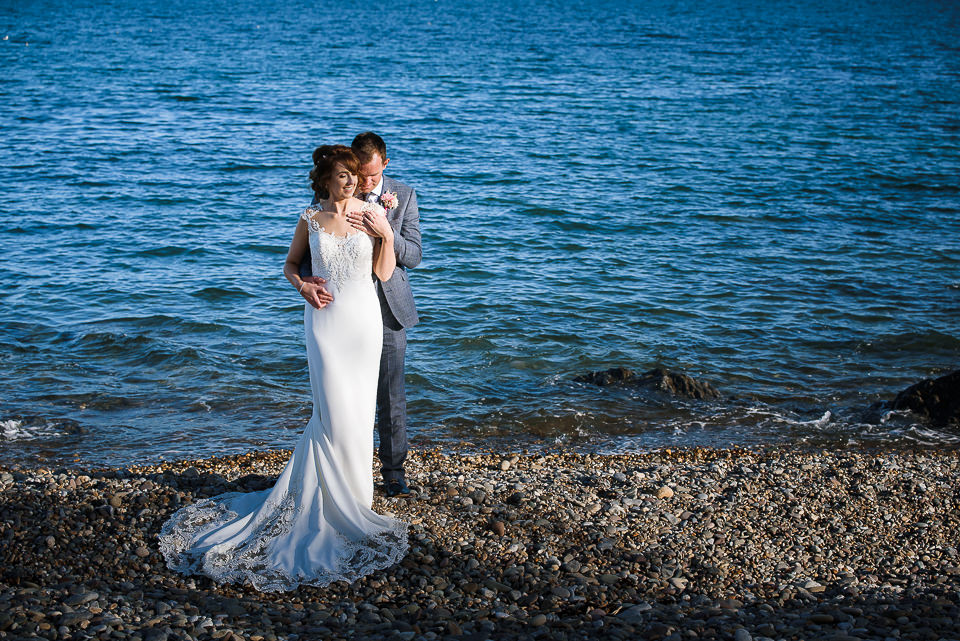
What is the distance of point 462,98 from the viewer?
35.1 meters

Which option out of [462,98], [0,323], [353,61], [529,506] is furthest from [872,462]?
[353,61]

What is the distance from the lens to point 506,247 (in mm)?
18359

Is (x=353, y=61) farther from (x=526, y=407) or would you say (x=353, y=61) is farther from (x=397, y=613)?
(x=397, y=613)

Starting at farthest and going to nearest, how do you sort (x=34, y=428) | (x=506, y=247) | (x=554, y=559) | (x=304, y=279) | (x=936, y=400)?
1. (x=506, y=247)
2. (x=936, y=400)
3. (x=34, y=428)
4. (x=304, y=279)
5. (x=554, y=559)

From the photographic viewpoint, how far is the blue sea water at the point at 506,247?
11.2 metres

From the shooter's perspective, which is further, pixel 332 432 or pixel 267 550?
pixel 332 432

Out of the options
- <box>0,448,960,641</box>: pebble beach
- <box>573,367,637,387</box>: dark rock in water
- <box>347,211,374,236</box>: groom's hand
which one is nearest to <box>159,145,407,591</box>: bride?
<box>347,211,374,236</box>: groom's hand

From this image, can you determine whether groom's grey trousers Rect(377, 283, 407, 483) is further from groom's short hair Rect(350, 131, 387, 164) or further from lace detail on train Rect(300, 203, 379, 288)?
groom's short hair Rect(350, 131, 387, 164)

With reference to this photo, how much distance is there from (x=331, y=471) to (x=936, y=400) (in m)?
7.86

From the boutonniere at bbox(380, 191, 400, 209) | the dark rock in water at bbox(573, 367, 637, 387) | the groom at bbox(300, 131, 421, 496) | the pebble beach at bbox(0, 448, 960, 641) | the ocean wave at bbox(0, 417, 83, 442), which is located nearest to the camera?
the pebble beach at bbox(0, 448, 960, 641)

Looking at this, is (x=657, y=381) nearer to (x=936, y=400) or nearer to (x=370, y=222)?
(x=936, y=400)

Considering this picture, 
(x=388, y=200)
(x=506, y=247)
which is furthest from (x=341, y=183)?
(x=506, y=247)

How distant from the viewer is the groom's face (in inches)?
251

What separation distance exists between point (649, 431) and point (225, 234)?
11194 millimetres
